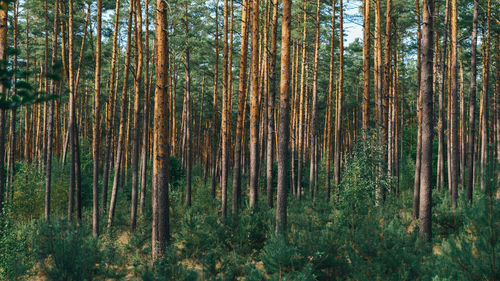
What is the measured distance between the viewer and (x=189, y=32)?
67.4ft

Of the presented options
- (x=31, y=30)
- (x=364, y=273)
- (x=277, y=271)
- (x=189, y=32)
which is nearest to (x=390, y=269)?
(x=364, y=273)

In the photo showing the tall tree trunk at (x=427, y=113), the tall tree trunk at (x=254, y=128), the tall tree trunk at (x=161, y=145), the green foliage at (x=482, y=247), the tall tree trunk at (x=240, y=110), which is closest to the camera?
the green foliage at (x=482, y=247)

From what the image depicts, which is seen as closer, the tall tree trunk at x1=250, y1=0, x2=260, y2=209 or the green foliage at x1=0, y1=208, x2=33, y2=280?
the green foliage at x1=0, y1=208, x2=33, y2=280

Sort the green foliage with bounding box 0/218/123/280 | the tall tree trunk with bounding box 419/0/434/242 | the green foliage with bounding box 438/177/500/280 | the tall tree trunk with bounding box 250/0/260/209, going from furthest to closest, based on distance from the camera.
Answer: the tall tree trunk with bounding box 250/0/260/209, the tall tree trunk with bounding box 419/0/434/242, the green foliage with bounding box 0/218/123/280, the green foliage with bounding box 438/177/500/280

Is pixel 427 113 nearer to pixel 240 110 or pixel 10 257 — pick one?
pixel 240 110

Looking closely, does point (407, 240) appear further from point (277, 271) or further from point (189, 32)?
point (189, 32)

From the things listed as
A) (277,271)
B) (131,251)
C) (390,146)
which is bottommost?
(131,251)

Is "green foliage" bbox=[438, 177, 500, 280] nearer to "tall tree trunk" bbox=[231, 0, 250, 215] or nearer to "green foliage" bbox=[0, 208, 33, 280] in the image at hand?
"green foliage" bbox=[0, 208, 33, 280]

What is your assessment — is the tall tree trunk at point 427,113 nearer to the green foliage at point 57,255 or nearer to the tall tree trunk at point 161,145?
the tall tree trunk at point 161,145

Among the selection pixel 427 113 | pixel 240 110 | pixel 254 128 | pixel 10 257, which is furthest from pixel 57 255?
pixel 427 113

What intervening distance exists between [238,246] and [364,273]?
192 inches

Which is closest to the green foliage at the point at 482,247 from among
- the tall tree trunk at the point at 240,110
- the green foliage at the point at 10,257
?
the green foliage at the point at 10,257

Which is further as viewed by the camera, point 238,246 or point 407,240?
point 238,246

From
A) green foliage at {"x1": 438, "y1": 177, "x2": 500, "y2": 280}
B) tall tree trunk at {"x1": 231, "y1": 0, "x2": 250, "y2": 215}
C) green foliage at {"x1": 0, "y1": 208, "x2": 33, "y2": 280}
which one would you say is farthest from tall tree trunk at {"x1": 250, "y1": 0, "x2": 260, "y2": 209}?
green foliage at {"x1": 438, "y1": 177, "x2": 500, "y2": 280}
